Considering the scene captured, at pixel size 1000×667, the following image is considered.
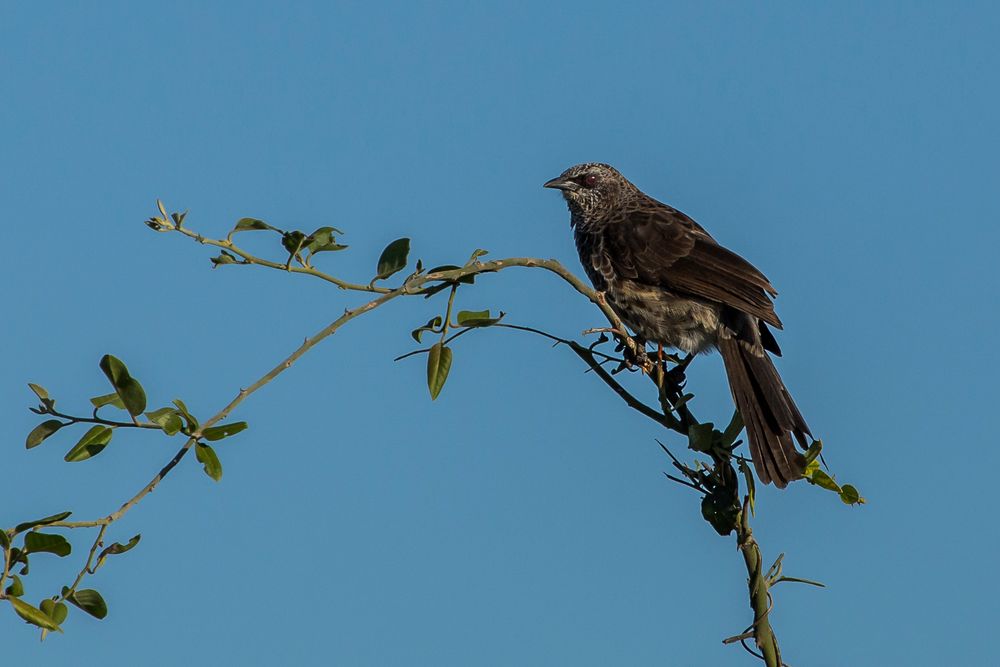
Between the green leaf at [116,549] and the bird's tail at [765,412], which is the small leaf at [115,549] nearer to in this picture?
the green leaf at [116,549]

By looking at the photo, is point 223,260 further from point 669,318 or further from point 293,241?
point 669,318

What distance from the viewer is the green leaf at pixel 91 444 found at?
2070mm

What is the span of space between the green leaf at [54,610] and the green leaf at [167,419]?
1.09ft

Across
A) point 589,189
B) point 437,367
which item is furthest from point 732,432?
point 589,189

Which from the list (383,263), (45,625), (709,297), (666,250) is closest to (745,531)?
(383,263)

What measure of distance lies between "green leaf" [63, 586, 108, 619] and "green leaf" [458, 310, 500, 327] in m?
0.97

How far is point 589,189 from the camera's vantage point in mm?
7027

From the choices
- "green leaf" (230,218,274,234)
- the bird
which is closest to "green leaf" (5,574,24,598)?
"green leaf" (230,218,274,234)

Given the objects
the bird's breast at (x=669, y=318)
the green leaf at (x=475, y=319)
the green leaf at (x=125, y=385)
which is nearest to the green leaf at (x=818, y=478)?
the green leaf at (x=475, y=319)

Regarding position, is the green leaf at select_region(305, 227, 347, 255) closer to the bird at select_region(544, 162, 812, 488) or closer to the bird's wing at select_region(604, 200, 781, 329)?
the bird at select_region(544, 162, 812, 488)

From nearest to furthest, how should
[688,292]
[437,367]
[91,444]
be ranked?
[91,444]
[437,367]
[688,292]

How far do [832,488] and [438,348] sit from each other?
38.8 inches

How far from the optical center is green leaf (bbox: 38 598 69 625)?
6.48 feet

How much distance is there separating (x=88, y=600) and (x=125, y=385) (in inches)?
14.4
